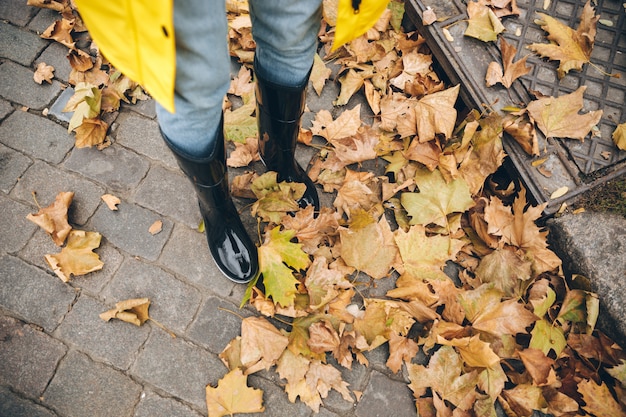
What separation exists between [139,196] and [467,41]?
6.01 feet

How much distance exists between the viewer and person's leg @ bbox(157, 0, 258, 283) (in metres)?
0.94

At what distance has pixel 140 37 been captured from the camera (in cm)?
92

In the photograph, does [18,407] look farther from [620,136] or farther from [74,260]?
[620,136]

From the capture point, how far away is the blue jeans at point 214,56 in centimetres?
94

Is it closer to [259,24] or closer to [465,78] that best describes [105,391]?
[259,24]

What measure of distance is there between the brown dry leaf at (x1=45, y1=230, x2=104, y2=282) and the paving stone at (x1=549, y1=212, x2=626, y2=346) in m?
2.06

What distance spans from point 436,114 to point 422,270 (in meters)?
0.78

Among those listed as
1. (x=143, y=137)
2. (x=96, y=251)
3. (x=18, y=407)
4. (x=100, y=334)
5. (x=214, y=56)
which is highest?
(x=214, y=56)

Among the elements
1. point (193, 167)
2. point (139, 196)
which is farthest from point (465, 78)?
point (139, 196)

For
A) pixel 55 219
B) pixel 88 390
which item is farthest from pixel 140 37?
pixel 88 390

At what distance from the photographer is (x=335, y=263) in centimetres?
188

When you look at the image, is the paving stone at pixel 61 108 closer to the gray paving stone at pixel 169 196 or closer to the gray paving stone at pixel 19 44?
the gray paving stone at pixel 19 44

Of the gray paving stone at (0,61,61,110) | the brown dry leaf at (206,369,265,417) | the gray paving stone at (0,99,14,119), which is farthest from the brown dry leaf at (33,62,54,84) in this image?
the brown dry leaf at (206,369,265,417)

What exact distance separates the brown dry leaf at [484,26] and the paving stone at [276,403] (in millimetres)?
1950
